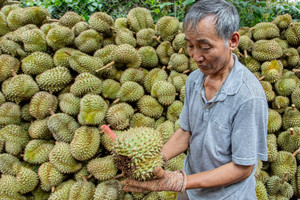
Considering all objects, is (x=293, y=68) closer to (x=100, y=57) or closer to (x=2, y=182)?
(x=100, y=57)

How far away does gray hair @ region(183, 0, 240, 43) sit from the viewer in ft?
3.36

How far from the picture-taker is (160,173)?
1146 mm

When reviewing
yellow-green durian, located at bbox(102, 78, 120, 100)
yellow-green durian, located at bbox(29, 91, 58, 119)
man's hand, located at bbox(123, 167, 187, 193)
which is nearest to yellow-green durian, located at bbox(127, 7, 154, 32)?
yellow-green durian, located at bbox(102, 78, 120, 100)

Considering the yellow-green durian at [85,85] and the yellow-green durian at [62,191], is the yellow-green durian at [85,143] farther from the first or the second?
the yellow-green durian at [85,85]

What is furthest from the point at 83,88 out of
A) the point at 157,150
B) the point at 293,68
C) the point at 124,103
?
the point at 293,68

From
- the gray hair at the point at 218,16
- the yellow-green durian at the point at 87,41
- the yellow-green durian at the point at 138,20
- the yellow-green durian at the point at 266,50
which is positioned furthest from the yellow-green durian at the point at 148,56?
the gray hair at the point at 218,16

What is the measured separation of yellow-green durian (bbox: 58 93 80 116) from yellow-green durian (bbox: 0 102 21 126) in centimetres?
55

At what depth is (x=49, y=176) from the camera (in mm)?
2238

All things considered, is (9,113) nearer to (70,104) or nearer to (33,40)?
(70,104)

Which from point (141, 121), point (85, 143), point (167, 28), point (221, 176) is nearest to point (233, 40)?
point (221, 176)

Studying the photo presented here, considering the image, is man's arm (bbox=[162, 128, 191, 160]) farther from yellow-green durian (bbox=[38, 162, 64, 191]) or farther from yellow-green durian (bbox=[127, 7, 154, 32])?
yellow-green durian (bbox=[127, 7, 154, 32])

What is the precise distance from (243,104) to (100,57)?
2107 mm

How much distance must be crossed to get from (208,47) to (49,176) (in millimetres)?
2059

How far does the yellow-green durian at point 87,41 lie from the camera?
2.80m
